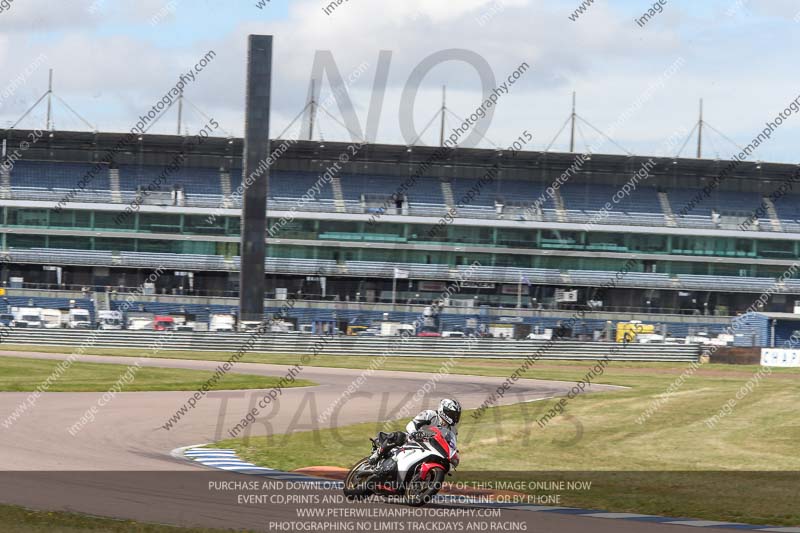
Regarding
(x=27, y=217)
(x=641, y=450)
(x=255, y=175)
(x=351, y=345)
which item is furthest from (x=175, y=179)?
(x=641, y=450)

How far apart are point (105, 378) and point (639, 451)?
2124cm

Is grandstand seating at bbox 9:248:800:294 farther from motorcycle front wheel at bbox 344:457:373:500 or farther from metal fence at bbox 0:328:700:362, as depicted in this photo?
motorcycle front wheel at bbox 344:457:373:500

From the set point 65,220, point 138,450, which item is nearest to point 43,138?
point 65,220

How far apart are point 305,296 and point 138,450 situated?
2289 inches

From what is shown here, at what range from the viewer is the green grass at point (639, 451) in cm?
1595

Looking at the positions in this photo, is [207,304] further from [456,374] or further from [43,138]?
[456,374]

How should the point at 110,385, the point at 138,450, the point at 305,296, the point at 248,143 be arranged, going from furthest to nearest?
the point at 305,296 < the point at 248,143 < the point at 110,385 < the point at 138,450

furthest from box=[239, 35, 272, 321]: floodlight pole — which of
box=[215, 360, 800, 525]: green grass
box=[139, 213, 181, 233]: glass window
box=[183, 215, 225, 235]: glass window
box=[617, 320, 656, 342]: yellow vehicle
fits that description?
box=[215, 360, 800, 525]: green grass

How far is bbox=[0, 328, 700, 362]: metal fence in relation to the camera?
5444cm

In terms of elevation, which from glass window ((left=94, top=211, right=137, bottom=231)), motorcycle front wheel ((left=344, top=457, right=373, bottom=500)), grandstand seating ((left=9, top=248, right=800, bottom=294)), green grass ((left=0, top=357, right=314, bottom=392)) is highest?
glass window ((left=94, top=211, right=137, bottom=231))

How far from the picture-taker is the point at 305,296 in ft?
257

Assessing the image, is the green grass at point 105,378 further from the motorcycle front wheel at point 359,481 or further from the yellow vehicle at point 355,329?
the yellow vehicle at point 355,329

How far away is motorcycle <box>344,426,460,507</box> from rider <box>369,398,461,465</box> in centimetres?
5

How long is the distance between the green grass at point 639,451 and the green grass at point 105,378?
434 inches
